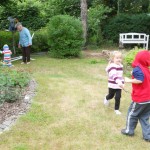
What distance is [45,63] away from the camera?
1216 cm

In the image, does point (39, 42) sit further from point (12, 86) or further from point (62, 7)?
point (12, 86)

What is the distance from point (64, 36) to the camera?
13578 mm

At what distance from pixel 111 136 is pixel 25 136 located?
1383mm

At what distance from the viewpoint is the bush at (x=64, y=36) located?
13.5 meters

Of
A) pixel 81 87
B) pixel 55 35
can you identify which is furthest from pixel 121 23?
pixel 81 87

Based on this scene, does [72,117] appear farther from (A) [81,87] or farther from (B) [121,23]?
(B) [121,23]

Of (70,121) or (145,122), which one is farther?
(70,121)

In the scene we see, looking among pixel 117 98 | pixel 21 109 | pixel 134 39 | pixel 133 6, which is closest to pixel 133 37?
pixel 134 39

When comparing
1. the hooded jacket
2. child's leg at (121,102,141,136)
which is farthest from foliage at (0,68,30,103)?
the hooded jacket

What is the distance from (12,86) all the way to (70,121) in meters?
2.10

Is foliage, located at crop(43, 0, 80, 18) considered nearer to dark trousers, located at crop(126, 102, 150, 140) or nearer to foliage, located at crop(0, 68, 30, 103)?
foliage, located at crop(0, 68, 30, 103)

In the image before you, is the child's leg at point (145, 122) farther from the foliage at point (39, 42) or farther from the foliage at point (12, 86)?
the foliage at point (39, 42)

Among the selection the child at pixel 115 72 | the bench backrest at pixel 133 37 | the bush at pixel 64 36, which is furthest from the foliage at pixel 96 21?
the child at pixel 115 72

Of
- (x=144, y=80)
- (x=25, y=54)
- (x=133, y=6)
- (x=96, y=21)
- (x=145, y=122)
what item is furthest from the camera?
(x=133, y=6)
